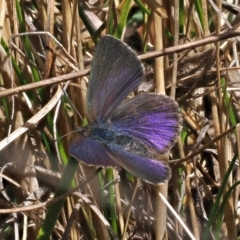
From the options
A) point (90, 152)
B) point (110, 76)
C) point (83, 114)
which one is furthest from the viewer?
point (83, 114)

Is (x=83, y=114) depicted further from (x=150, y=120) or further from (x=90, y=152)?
(x=90, y=152)

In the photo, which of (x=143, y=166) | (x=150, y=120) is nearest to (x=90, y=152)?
(x=143, y=166)

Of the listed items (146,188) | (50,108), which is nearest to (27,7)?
(50,108)

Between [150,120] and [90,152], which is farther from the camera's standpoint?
[150,120]

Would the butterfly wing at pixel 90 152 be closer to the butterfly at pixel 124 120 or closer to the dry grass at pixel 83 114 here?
the butterfly at pixel 124 120

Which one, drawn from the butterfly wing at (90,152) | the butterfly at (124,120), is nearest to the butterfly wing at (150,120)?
the butterfly at (124,120)

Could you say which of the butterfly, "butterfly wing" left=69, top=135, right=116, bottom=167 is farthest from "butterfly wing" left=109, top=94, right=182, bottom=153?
"butterfly wing" left=69, top=135, right=116, bottom=167
